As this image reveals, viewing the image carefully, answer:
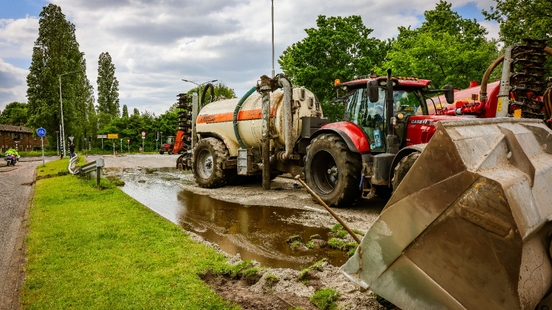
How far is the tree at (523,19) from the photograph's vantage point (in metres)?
17.1

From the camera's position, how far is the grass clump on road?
11.9 ft

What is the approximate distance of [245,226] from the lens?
6996 mm

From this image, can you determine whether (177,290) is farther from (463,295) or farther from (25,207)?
(25,207)

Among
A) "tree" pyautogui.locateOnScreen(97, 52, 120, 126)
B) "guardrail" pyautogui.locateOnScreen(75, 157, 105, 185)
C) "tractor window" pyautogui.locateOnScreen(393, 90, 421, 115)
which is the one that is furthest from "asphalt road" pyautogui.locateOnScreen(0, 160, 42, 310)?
"tree" pyautogui.locateOnScreen(97, 52, 120, 126)

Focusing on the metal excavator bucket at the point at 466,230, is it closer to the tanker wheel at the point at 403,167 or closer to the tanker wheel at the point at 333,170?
the tanker wheel at the point at 403,167

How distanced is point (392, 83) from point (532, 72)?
3215mm

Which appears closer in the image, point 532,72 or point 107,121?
point 532,72

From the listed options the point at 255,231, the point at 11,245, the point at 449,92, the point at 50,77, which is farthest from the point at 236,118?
Result: the point at 50,77

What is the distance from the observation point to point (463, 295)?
7.68 ft

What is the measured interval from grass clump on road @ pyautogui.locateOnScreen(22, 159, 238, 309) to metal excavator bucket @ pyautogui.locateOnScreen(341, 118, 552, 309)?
1.58 meters

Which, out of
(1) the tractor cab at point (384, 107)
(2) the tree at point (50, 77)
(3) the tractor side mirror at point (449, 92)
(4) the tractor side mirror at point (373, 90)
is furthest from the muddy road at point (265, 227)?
(2) the tree at point (50, 77)

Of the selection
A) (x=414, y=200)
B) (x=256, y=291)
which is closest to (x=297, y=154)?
(x=256, y=291)

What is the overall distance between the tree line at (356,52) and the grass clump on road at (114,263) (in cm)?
1848

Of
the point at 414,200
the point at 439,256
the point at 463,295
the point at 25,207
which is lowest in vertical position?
the point at 25,207
